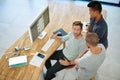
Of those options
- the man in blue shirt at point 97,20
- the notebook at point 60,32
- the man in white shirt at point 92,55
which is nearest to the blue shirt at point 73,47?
the notebook at point 60,32

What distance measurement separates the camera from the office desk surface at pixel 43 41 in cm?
252

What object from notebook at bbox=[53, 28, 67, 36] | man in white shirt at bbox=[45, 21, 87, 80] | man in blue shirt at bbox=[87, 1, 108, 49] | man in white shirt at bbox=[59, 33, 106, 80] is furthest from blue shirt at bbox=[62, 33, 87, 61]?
man in white shirt at bbox=[59, 33, 106, 80]

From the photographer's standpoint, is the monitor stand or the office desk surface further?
the monitor stand

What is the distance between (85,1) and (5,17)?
232 cm

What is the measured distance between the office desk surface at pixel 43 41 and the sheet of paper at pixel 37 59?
52mm

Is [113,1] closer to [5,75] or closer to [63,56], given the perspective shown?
[63,56]

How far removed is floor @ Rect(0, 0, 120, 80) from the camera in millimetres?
3582

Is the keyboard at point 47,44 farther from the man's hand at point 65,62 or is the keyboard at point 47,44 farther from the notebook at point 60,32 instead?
the man's hand at point 65,62

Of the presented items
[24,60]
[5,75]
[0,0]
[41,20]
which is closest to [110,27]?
[41,20]

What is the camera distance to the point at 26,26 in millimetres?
4652

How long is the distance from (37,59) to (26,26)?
208cm

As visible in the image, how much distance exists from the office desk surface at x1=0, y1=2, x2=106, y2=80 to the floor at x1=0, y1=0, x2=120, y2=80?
2.05 ft

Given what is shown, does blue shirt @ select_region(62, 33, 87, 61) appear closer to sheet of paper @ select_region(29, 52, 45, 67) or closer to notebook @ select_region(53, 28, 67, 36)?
notebook @ select_region(53, 28, 67, 36)

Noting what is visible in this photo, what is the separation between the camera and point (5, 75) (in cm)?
251
